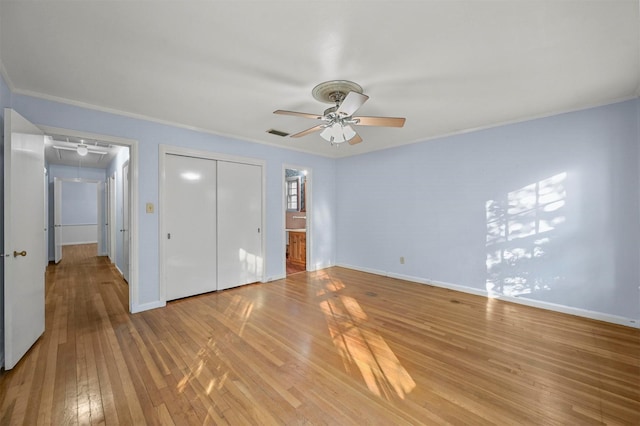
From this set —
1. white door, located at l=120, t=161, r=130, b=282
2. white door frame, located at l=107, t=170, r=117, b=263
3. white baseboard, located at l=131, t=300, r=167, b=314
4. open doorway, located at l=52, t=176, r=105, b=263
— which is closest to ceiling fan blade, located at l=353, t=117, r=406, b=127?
white baseboard, located at l=131, t=300, r=167, b=314

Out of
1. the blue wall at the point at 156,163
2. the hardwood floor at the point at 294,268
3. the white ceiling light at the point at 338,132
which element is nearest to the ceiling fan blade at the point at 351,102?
the white ceiling light at the point at 338,132

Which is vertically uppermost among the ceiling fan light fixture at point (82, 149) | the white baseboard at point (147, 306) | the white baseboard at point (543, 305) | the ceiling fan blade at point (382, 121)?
the ceiling fan light fixture at point (82, 149)

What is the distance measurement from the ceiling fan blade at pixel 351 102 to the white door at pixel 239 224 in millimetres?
2609

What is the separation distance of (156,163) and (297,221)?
14.5 ft

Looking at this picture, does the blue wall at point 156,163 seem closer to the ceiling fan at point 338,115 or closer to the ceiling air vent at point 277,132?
the ceiling air vent at point 277,132

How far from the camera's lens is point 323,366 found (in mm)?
2225

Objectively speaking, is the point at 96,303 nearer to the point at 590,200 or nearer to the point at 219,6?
the point at 219,6

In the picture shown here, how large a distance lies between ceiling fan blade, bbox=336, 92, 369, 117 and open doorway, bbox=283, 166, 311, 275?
2.88 meters

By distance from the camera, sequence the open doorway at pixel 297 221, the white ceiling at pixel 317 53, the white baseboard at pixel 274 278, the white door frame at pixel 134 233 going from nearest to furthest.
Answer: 1. the white ceiling at pixel 317 53
2. the white door frame at pixel 134 233
3. the white baseboard at pixel 274 278
4. the open doorway at pixel 297 221

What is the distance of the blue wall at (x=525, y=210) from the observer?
302 cm

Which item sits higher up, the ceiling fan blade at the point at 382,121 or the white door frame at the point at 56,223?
the ceiling fan blade at the point at 382,121

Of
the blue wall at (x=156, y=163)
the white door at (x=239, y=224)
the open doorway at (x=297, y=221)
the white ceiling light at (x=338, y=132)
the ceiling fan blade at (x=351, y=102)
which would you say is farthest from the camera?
the open doorway at (x=297, y=221)

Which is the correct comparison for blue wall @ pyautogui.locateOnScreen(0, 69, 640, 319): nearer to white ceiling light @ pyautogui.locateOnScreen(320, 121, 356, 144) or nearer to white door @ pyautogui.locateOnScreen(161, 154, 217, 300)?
white door @ pyautogui.locateOnScreen(161, 154, 217, 300)

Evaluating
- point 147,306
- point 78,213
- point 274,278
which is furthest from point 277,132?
point 78,213
